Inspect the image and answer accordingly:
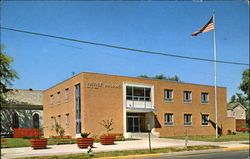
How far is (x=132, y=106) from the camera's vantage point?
34.8 meters

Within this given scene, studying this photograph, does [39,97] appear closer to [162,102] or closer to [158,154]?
[162,102]

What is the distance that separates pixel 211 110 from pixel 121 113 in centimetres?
1550

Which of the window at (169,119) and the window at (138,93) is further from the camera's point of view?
the window at (169,119)

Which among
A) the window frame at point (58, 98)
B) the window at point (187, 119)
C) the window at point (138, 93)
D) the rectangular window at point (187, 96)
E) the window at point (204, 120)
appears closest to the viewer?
the window at point (138, 93)

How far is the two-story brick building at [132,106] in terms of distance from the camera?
1272 inches

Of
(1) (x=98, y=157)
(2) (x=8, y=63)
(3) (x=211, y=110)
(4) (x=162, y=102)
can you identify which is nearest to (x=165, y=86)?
(4) (x=162, y=102)

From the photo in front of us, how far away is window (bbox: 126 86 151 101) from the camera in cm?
3531

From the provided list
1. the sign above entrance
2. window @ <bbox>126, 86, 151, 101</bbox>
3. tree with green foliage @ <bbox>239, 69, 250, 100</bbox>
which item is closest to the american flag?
the sign above entrance

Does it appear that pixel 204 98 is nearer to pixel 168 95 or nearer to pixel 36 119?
pixel 168 95

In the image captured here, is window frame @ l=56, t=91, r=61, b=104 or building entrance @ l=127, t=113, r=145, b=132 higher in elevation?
window frame @ l=56, t=91, r=61, b=104

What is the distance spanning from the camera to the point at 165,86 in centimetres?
3841

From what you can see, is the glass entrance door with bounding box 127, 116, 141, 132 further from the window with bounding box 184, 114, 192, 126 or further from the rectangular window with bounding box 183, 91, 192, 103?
the rectangular window with bounding box 183, 91, 192, 103

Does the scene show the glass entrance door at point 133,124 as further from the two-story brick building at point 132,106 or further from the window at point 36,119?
the window at point 36,119

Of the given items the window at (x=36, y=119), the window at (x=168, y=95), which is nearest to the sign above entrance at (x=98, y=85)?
the window at (x=168, y=95)
